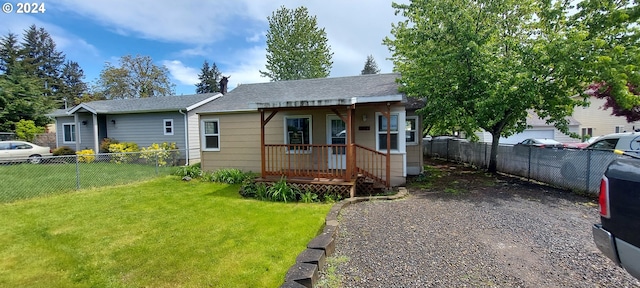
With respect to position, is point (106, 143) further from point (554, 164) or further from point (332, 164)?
point (554, 164)

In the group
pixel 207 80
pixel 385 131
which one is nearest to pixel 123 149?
pixel 385 131

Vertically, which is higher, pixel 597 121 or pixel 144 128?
pixel 597 121

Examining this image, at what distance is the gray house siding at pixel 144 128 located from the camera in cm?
1489

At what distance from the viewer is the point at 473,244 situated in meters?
4.05

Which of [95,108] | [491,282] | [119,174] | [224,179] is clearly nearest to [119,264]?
[491,282]

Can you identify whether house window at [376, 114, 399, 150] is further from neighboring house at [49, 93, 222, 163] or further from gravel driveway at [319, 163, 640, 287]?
neighboring house at [49, 93, 222, 163]

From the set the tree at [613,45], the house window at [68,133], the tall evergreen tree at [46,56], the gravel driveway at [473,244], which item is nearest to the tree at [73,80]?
the tall evergreen tree at [46,56]

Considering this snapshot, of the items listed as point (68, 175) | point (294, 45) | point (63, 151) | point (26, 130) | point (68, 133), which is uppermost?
point (294, 45)

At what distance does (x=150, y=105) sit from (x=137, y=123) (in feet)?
4.12

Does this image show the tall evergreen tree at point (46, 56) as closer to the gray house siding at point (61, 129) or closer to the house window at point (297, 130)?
the gray house siding at point (61, 129)

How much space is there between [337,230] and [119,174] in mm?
9977

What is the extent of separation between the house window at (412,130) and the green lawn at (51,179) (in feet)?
32.4

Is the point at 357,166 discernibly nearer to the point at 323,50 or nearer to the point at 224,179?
the point at 224,179

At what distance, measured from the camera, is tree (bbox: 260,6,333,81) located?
97.9ft
